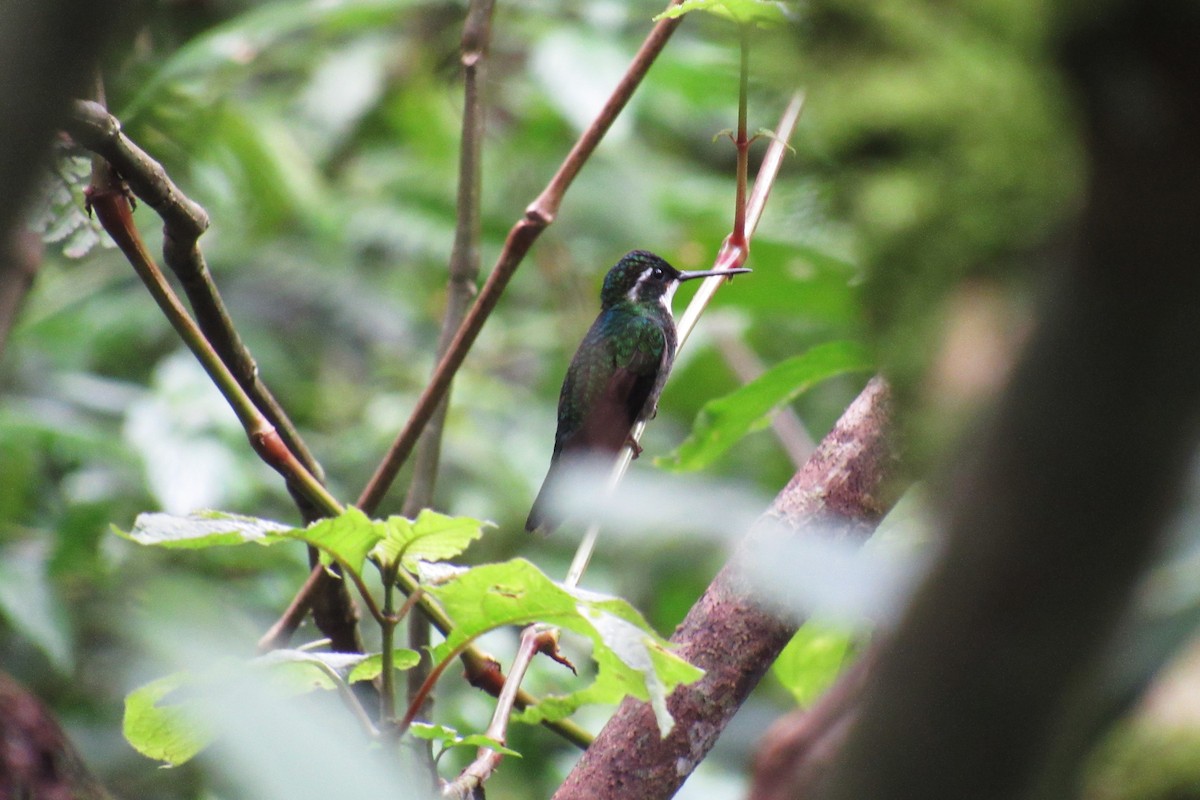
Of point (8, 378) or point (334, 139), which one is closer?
point (8, 378)

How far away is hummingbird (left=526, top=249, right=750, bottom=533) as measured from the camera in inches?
144

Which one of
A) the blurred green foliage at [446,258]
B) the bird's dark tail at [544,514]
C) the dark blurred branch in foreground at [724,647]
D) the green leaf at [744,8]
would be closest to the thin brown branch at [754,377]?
the blurred green foliage at [446,258]

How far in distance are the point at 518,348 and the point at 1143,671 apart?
470 cm

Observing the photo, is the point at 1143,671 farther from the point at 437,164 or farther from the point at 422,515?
the point at 437,164

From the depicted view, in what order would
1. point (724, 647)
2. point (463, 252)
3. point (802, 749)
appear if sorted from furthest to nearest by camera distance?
point (463, 252) < point (724, 647) < point (802, 749)

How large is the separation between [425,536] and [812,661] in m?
0.92

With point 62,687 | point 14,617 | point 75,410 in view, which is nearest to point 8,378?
point 75,410

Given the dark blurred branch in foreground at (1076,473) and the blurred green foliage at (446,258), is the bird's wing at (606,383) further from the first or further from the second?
the dark blurred branch in foreground at (1076,473)

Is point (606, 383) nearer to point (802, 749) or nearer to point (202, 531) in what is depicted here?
point (202, 531)

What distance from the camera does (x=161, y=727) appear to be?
48.4 inches

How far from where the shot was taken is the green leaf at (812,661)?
1.81 meters

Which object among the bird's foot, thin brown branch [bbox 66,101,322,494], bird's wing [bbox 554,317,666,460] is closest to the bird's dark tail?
bird's wing [bbox 554,317,666,460]

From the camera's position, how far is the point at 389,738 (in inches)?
44.1

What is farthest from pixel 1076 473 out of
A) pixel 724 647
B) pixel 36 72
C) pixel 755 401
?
pixel 755 401
